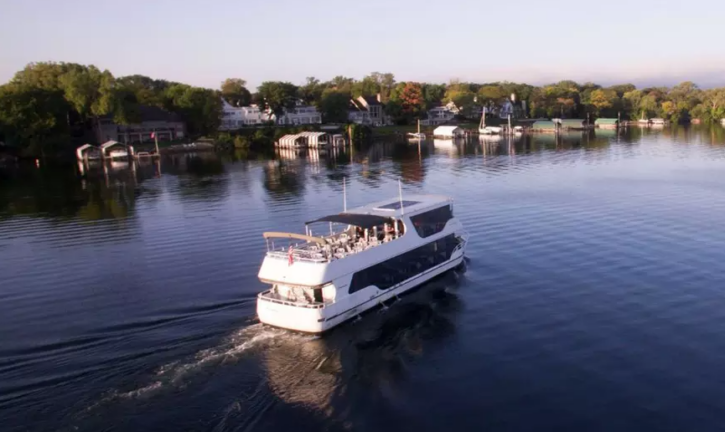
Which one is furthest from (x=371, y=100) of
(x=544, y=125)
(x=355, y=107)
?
(x=544, y=125)

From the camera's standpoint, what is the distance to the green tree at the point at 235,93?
183 m

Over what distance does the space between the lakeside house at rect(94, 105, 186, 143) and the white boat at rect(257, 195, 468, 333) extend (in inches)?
4534

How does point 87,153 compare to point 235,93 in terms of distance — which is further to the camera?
point 235,93

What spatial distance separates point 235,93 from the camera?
183m

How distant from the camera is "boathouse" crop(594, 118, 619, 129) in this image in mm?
191512

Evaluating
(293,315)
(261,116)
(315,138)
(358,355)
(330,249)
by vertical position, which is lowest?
(358,355)

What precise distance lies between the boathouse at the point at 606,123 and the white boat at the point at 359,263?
17796cm

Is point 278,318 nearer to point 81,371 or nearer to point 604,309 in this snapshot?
point 81,371

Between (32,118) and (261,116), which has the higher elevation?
(32,118)

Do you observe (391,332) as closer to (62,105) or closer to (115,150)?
(115,150)

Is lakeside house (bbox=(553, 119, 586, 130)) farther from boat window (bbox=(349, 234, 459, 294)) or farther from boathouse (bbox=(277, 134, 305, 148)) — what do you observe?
boat window (bbox=(349, 234, 459, 294))

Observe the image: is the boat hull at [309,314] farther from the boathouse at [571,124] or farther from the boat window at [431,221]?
the boathouse at [571,124]

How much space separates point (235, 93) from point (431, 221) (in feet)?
533

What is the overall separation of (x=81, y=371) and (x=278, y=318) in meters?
7.88
